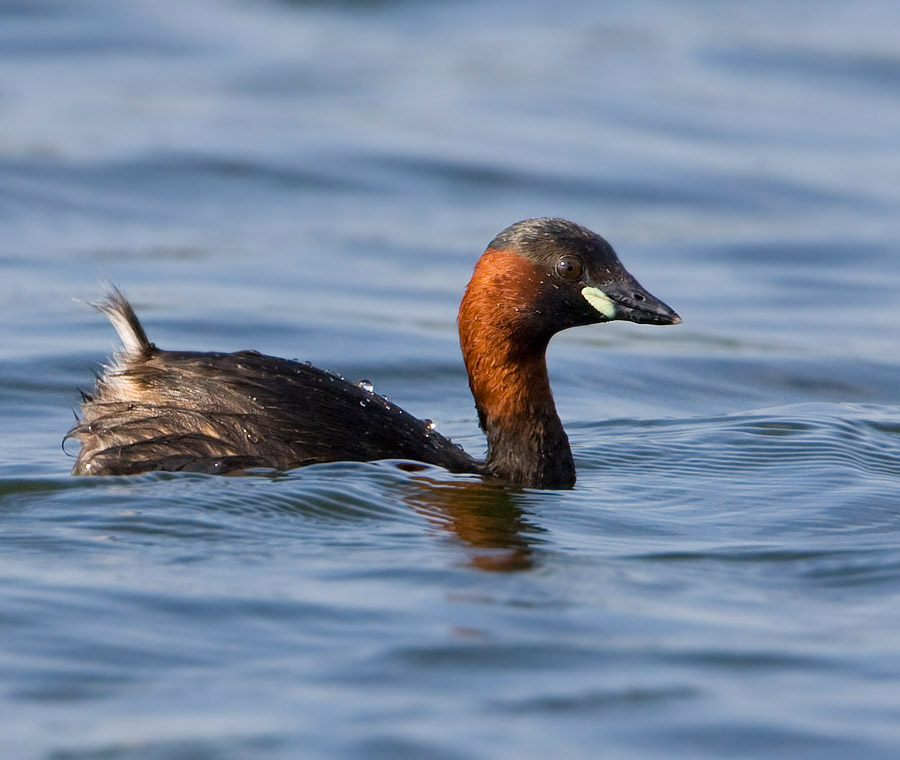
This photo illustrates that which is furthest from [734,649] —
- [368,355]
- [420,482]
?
[368,355]

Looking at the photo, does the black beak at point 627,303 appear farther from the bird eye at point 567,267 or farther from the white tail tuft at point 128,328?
the white tail tuft at point 128,328

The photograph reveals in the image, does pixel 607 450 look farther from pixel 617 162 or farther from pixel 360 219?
pixel 617 162

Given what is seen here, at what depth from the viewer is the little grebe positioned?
23.9ft

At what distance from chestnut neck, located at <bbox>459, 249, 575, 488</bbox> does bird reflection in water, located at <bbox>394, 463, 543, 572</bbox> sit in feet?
0.68

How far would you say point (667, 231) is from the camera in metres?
15.6

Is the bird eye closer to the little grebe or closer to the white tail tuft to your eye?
the little grebe

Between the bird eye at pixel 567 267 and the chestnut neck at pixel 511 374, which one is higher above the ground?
the bird eye at pixel 567 267

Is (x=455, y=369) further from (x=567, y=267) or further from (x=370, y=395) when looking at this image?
(x=567, y=267)

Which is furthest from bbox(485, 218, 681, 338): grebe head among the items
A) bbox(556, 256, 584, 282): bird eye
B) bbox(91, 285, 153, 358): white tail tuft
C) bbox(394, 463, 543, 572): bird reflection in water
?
bbox(91, 285, 153, 358): white tail tuft

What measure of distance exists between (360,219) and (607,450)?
714 cm

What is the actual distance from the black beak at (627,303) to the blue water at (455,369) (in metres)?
0.81

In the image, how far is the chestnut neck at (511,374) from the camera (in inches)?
304

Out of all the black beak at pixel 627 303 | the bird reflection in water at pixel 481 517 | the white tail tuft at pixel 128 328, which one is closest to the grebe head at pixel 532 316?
the black beak at pixel 627 303

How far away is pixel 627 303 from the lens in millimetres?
7633
